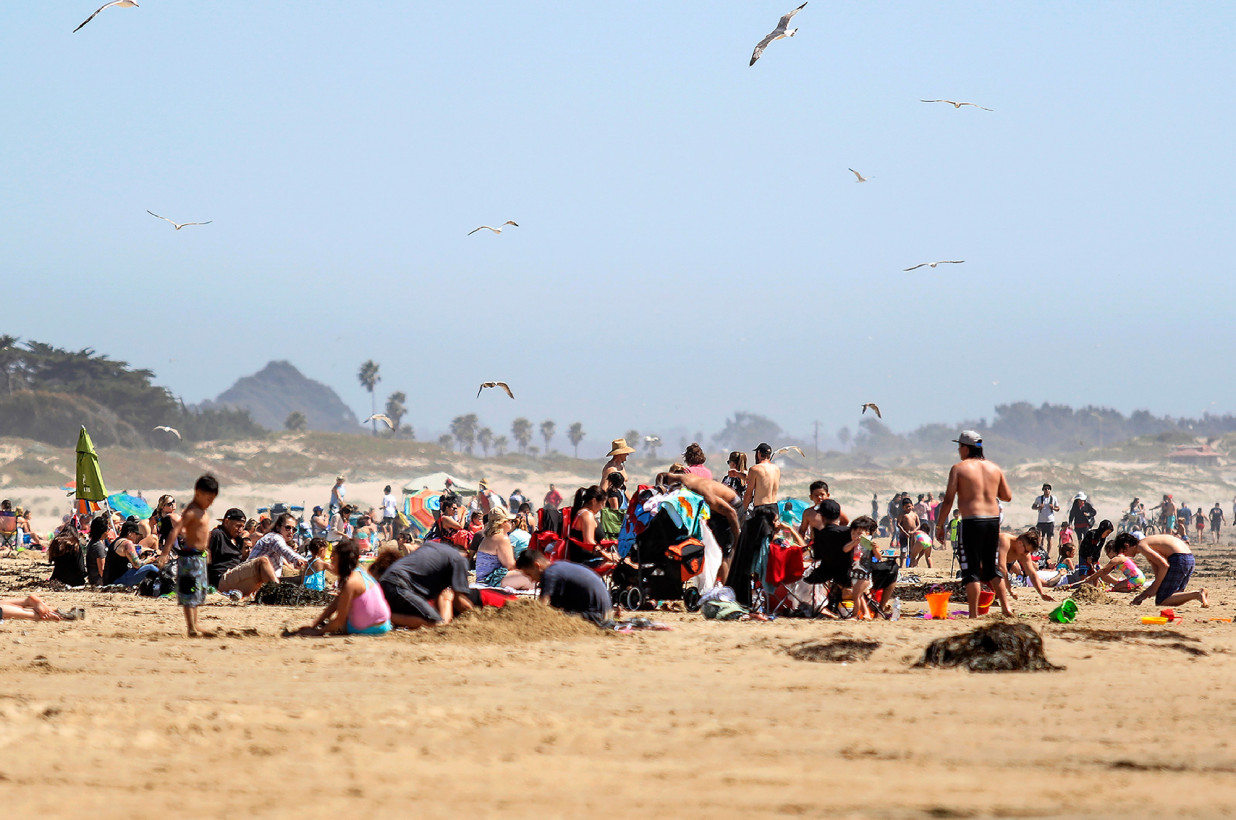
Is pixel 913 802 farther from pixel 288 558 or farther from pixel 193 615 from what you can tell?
pixel 288 558

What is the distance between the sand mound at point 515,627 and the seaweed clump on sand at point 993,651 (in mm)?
2155

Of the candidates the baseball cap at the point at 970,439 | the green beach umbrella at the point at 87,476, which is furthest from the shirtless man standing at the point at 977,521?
the green beach umbrella at the point at 87,476

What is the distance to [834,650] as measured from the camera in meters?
6.45

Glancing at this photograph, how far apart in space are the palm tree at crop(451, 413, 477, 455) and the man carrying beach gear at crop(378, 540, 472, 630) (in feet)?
414

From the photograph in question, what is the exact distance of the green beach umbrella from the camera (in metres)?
13.5

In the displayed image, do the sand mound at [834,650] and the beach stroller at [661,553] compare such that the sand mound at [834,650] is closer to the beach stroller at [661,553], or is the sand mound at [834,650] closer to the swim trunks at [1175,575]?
the beach stroller at [661,553]

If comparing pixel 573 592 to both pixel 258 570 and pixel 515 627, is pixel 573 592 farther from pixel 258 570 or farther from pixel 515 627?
pixel 258 570

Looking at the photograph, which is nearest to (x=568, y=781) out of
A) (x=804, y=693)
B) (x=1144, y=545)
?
(x=804, y=693)

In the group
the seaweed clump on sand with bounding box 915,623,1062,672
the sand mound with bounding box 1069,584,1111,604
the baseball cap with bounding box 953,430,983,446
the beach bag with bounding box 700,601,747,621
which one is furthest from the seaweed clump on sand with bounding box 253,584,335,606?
the sand mound with bounding box 1069,584,1111,604

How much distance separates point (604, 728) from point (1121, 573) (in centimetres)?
830

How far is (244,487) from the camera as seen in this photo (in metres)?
54.8

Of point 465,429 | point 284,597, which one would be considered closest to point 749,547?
point 284,597

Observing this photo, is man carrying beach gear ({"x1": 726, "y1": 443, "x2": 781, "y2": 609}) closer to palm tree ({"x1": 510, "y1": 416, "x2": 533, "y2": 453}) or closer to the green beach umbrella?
the green beach umbrella

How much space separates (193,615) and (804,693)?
14.1ft
